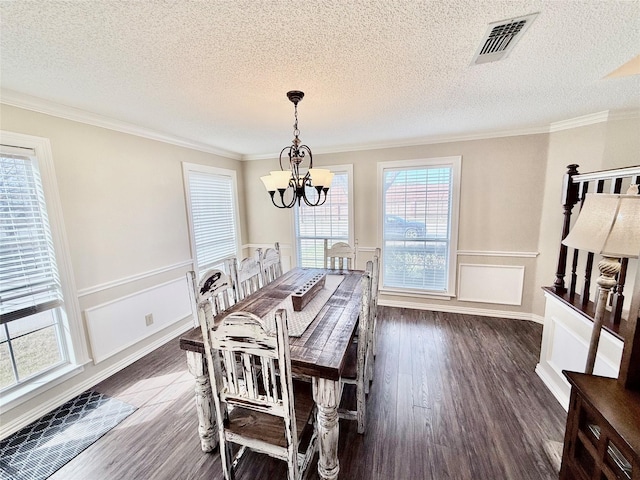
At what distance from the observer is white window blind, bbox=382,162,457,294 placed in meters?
3.55

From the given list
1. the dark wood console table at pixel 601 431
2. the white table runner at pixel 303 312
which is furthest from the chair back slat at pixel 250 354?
the dark wood console table at pixel 601 431

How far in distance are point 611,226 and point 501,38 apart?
1104mm

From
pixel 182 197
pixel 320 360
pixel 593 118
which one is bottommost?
pixel 320 360

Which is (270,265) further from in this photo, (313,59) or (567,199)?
(567,199)

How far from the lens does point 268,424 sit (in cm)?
140

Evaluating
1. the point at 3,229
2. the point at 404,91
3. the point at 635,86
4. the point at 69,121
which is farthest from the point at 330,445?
the point at 635,86

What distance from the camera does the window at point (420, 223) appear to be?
352 centimetres

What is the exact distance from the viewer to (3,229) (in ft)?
6.07

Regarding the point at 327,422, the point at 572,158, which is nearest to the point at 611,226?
the point at 327,422

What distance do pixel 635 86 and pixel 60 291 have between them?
16.2ft

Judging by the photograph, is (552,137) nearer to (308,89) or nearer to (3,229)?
(308,89)

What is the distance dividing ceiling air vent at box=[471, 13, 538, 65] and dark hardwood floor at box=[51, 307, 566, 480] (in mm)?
2476

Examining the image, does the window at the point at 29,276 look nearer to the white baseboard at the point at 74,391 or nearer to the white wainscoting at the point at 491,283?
the white baseboard at the point at 74,391

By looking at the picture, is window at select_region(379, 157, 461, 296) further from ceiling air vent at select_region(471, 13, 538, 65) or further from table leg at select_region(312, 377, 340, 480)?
table leg at select_region(312, 377, 340, 480)
